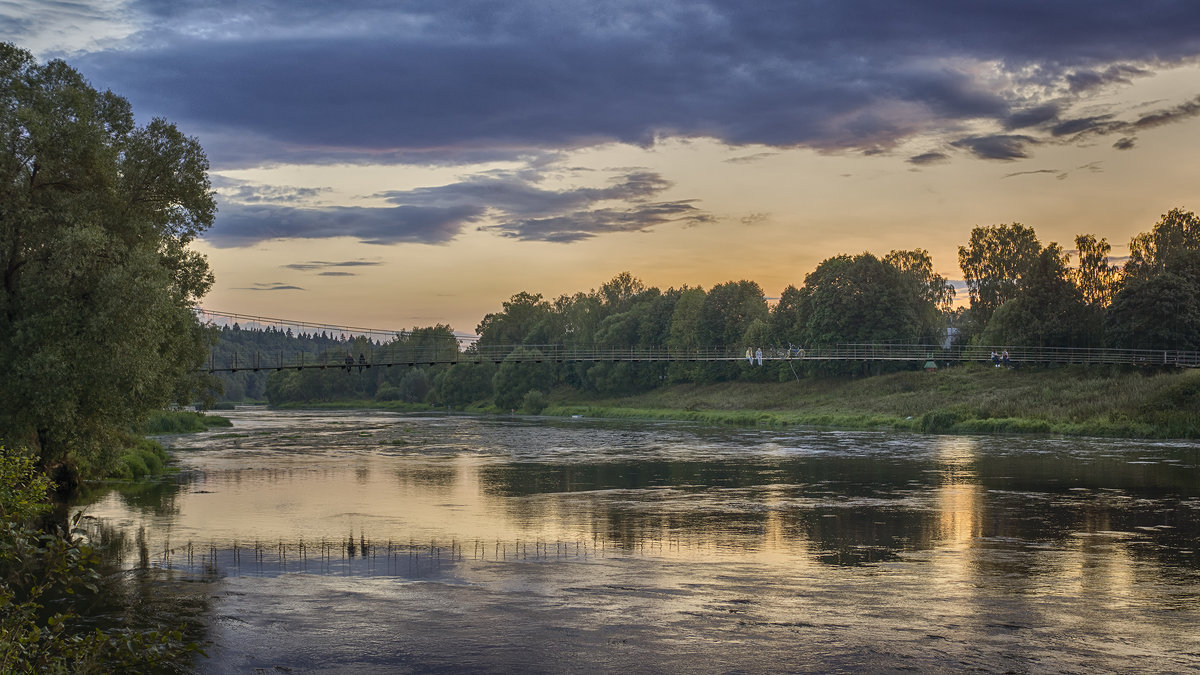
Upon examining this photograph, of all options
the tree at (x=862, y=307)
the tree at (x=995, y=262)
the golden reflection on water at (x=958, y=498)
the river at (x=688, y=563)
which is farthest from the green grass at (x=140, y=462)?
the tree at (x=995, y=262)

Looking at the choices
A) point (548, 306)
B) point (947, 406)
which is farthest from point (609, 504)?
point (548, 306)

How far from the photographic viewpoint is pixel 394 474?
1609 inches

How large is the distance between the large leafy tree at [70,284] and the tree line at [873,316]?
4397 cm

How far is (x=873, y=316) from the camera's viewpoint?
94.2 m

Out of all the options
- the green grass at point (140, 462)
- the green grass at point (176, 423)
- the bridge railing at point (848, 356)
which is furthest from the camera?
the green grass at point (176, 423)

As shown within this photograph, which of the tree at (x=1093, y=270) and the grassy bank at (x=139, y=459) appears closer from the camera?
the grassy bank at (x=139, y=459)

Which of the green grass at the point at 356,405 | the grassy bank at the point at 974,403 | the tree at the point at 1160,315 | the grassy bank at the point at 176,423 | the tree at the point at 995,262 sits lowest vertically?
the green grass at the point at 356,405

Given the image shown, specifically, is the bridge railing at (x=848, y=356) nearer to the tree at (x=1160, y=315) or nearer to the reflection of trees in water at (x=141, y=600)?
the tree at (x=1160, y=315)

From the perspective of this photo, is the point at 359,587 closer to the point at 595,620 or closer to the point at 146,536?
the point at 595,620

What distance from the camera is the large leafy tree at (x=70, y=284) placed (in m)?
27.0

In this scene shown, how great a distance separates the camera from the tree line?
72688 mm

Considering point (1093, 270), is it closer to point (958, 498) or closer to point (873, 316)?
point (873, 316)

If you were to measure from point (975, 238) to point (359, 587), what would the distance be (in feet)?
337

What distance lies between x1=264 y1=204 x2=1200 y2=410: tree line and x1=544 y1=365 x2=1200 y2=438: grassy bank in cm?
548
